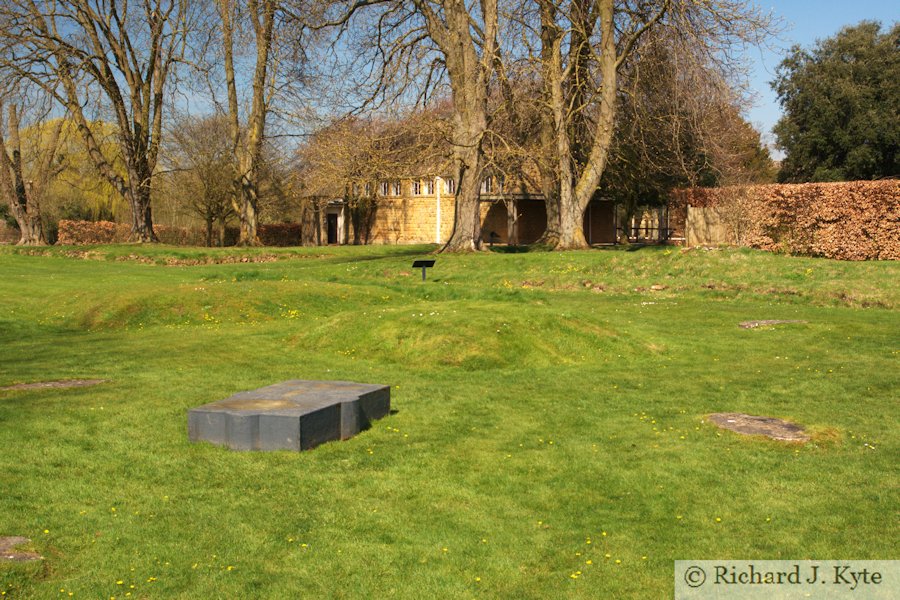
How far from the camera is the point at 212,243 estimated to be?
64.4 m

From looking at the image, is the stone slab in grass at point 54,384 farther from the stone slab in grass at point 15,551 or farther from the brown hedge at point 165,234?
the brown hedge at point 165,234

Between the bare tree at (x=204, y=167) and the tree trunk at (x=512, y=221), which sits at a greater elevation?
the bare tree at (x=204, y=167)

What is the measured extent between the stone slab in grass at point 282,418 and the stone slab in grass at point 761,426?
12.5ft

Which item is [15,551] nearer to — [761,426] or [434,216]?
[761,426]

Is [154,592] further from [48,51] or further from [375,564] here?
[48,51]

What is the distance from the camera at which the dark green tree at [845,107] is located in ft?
173

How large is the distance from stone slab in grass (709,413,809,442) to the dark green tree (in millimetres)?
48831

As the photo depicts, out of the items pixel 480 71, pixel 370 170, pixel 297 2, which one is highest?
pixel 297 2

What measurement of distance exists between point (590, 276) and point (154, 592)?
22.9 meters

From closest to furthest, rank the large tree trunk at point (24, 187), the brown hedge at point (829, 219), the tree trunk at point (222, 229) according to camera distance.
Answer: the brown hedge at point (829, 219) < the large tree trunk at point (24, 187) < the tree trunk at point (222, 229)

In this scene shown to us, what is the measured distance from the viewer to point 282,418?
328 inches

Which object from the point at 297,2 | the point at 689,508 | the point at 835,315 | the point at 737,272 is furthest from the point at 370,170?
the point at 689,508

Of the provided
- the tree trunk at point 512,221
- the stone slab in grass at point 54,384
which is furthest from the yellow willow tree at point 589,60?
the stone slab in grass at point 54,384

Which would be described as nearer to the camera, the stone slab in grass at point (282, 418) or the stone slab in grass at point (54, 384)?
the stone slab in grass at point (282, 418)
